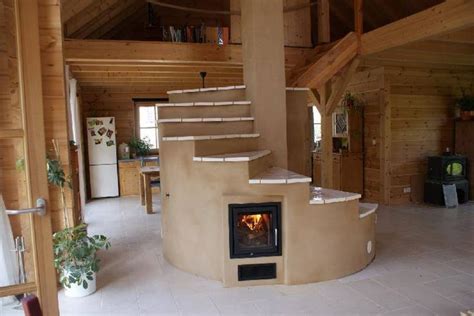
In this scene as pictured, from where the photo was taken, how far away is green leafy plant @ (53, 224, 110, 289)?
315 centimetres

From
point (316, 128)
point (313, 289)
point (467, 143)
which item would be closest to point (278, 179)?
point (313, 289)

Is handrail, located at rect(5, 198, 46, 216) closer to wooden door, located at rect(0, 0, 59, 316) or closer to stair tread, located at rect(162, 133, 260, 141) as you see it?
wooden door, located at rect(0, 0, 59, 316)

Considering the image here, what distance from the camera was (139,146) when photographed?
8.50m

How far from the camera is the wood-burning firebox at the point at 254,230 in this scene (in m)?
3.37

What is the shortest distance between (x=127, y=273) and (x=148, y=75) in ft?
14.2

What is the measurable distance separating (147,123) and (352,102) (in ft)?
14.4

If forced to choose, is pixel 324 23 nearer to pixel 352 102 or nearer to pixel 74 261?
pixel 352 102

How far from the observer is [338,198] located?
3.48 meters

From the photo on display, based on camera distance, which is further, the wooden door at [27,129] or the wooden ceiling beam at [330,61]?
the wooden ceiling beam at [330,61]

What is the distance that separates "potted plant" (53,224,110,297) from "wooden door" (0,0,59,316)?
1249 millimetres

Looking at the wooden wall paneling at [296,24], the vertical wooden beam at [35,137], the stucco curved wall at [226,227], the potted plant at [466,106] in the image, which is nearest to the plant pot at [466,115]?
the potted plant at [466,106]

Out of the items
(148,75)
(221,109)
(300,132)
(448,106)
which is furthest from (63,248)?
(448,106)

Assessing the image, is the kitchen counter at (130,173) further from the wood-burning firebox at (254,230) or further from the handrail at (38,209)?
the handrail at (38,209)

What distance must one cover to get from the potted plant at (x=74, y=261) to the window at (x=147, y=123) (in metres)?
5.56
